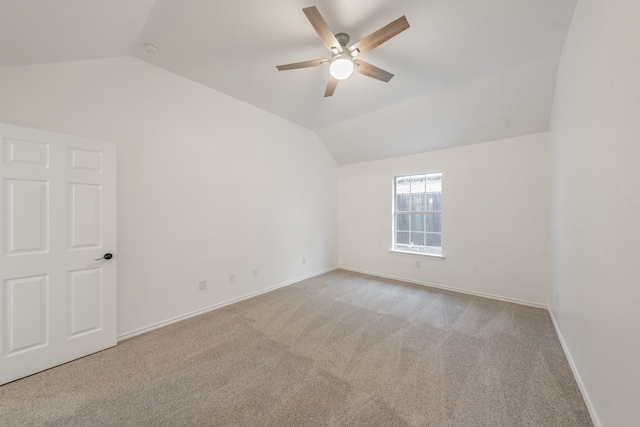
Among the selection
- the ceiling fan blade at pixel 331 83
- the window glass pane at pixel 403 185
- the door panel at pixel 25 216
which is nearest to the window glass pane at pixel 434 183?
the window glass pane at pixel 403 185

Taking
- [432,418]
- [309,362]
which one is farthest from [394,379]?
[309,362]

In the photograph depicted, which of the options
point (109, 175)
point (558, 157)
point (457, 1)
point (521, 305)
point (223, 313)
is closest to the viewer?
point (457, 1)

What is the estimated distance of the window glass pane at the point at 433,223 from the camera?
4234mm

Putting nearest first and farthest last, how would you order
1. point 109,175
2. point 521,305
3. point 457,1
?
point 457,1, point 109,175, point 521,305

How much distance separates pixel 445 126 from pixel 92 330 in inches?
200

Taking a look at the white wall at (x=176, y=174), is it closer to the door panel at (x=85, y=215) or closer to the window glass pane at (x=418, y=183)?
the door panel at (x=85, y=215)

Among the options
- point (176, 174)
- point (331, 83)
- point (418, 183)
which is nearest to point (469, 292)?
point (418, 183)

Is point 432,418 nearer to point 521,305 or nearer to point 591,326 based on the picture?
point 591,326

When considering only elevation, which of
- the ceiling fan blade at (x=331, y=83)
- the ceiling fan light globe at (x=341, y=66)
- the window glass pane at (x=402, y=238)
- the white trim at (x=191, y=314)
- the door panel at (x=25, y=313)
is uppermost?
the ceiling fan blade at (x=331, y=83)

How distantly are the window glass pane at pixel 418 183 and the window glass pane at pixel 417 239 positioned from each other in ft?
2.80

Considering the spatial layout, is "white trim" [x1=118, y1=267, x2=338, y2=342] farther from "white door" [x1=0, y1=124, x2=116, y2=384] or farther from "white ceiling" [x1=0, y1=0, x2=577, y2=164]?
"white ceiling" [x1=0, y1=0, x2=577, y2=164]

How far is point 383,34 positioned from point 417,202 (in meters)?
3.29

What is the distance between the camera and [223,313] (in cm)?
308

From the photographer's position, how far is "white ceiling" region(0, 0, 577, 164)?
1.83m
